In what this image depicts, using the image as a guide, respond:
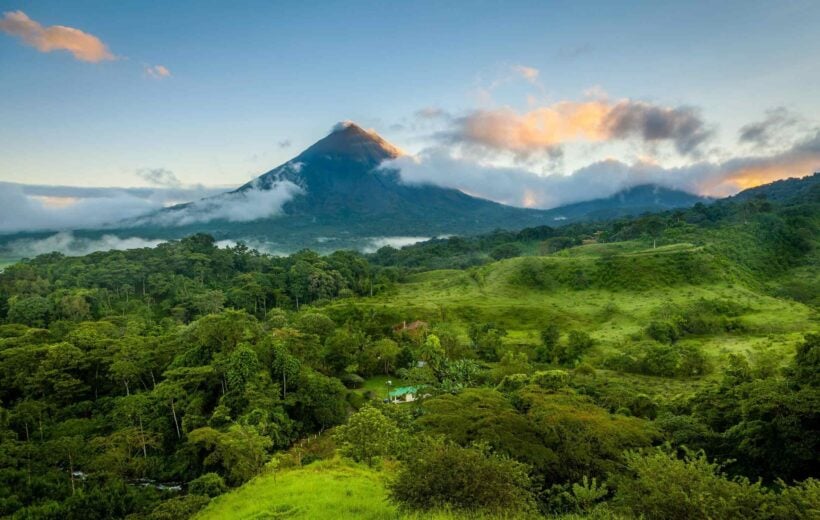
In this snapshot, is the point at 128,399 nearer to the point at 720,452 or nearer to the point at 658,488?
the point at 658,488

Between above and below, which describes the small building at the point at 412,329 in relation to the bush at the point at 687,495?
below

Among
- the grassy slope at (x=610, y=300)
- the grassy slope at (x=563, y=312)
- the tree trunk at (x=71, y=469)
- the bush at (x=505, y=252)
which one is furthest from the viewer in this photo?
the bush at (x=505, y=252)

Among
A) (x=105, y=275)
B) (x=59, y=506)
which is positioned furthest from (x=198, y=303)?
(x=59, y=506)

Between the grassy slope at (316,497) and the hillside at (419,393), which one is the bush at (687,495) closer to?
the hillside at (419,393)

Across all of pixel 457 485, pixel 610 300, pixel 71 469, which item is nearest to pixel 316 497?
pixel 457 485

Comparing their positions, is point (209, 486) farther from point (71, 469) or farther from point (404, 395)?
point (404, 395)

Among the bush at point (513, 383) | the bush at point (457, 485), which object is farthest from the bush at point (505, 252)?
the bush at point (457, 485)
